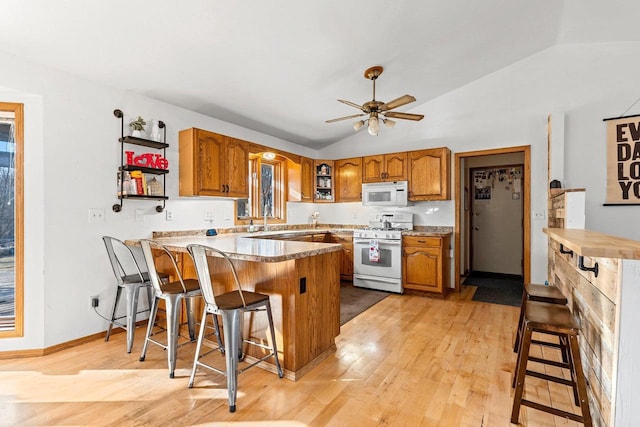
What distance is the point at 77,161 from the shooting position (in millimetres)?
2832

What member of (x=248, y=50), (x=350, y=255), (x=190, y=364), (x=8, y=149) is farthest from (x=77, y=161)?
(x=350, y=255)

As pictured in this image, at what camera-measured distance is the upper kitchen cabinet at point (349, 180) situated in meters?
5.26

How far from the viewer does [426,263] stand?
4.33 metres

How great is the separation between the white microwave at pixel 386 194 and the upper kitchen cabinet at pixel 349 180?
0.79 feet

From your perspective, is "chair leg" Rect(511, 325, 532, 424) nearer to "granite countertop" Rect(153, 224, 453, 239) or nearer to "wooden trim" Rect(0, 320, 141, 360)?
"granite countertop" Rect(153, 224, 453, 239)

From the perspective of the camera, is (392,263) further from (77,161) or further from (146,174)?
(77,161)

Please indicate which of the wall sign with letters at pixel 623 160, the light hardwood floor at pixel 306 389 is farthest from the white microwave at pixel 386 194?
the wall sign with letters at pixel 623 160

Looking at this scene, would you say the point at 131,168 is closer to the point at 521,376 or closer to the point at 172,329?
the point at 172,329

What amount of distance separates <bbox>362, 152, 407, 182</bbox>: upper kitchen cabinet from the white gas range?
62 cm

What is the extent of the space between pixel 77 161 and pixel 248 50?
1793mm

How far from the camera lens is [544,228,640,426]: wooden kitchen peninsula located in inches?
49.1

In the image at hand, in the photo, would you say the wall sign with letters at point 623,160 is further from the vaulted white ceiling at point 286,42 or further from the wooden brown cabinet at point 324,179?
the wooden brown cabinet at point 324,179

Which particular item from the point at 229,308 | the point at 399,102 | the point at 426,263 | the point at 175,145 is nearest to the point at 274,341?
the point at 229,308

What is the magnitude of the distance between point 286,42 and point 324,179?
9.80 feet
